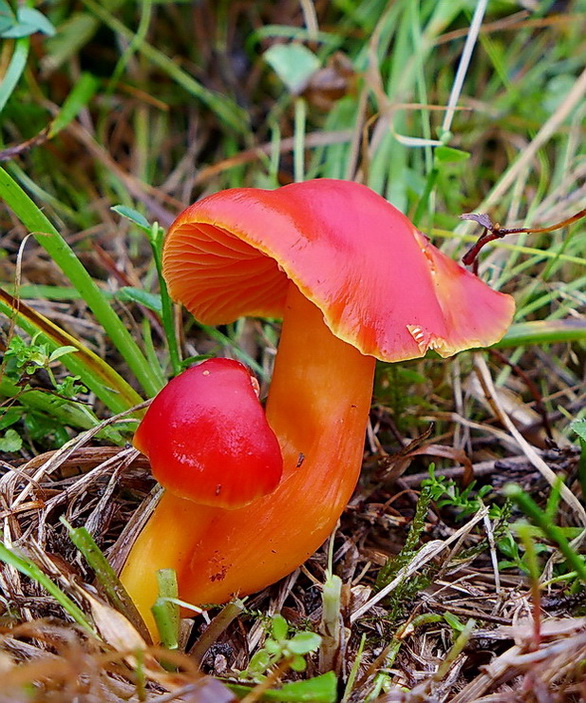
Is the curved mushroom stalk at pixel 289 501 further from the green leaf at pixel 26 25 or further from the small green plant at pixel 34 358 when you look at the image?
the green leaf at pixel 26 25

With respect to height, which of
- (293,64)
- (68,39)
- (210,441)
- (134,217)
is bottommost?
(210,441)

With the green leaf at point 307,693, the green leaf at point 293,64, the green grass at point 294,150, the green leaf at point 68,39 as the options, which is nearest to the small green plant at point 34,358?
the green grass at point 294,150

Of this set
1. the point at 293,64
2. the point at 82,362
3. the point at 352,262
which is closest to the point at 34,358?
the point at 82,362

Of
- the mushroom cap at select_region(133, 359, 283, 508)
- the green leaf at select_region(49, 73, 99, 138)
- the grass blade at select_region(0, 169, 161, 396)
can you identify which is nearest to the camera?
the mushroom cap at select_region(133, 359, 283, 508)

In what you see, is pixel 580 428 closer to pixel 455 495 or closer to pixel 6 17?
pixel 455 495

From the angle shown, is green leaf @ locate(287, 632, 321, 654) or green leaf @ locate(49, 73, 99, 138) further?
green leaf @ locate(49, 73, 99, 138)

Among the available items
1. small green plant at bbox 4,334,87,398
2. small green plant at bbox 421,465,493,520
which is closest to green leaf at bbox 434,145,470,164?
small green plant at bbox 421,465,493,520

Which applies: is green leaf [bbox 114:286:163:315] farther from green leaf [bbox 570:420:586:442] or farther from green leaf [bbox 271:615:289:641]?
green leaf [bbox 570:420:586:442]
